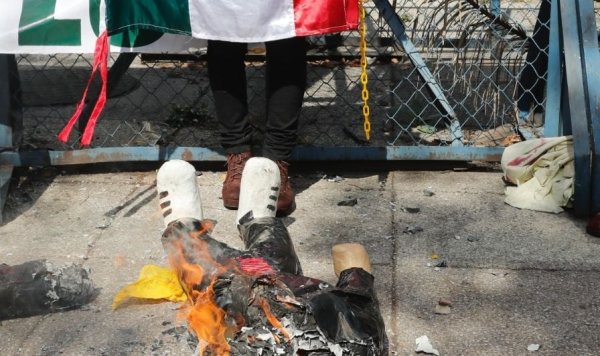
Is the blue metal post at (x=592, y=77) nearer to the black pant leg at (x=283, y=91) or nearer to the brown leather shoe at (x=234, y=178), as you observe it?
the black pant leg at (x=283, y=91)

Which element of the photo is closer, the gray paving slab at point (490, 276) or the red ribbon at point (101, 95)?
the gray paving slab at point (490, 276)

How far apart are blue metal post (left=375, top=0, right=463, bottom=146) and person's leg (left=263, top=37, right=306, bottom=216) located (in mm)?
535

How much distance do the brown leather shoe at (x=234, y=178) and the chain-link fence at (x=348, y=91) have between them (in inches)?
31.1

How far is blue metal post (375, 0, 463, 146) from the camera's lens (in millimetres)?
4011

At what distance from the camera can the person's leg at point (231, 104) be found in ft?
12.2

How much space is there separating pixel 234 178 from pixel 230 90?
40 cm

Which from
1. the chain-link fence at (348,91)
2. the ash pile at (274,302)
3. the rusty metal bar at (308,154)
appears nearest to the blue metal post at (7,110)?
the rusty metal bar at (308,154)

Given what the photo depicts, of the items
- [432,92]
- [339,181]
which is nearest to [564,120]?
[432,92]

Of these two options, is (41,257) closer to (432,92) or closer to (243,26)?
(243,26)

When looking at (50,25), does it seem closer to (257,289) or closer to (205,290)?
(205,290)

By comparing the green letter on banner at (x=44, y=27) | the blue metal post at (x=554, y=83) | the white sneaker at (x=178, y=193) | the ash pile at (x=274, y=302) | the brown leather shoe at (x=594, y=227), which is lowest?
the brown leather shoe at (x=594, y=227)

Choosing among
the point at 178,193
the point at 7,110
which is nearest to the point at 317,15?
the point at 178,193

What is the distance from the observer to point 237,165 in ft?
12.6

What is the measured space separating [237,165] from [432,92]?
3.51 feet
